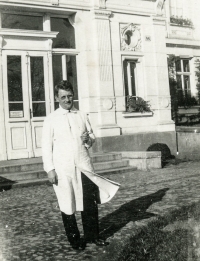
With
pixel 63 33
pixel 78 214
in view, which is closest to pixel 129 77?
pixel 63 33

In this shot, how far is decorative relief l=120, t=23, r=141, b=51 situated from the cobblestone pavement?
17.0ft

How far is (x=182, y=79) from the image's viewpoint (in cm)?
1839

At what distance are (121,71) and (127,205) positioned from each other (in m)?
7.00

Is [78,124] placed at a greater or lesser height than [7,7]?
lesser

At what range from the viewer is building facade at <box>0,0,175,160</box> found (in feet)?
34.8

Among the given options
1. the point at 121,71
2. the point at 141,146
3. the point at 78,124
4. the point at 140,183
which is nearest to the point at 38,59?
the point at 121,71

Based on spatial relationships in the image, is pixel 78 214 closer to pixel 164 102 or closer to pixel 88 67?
pixel 88 67

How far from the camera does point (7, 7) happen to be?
10617mm

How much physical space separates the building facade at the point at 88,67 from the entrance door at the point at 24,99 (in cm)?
3

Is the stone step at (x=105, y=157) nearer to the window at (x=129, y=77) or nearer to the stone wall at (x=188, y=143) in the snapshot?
the window at (x=129, y=77)

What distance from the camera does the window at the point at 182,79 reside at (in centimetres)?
1814

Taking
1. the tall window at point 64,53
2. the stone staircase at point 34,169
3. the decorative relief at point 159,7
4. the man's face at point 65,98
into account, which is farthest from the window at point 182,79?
the man's face at point 65,98

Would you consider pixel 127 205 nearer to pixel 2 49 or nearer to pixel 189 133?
pixel 2 49

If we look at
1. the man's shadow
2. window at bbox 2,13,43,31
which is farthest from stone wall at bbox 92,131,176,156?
the man's shadow
